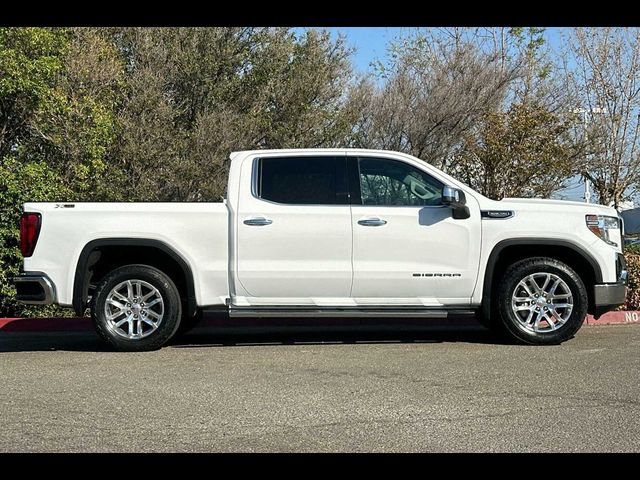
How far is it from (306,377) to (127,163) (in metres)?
9.62

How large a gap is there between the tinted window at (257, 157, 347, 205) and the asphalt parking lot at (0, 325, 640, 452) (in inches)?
60.3

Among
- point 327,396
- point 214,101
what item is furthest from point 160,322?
point 214,101

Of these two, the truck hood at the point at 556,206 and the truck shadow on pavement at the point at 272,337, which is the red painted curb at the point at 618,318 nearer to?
the truck shadow on pavement at the point at 272,337

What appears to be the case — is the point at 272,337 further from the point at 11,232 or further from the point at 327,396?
the point at 11,232

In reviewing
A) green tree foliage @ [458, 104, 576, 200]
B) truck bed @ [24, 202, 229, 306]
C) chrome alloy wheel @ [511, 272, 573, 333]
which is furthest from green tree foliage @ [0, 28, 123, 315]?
chrome alloy wheel @ [511, 272, 573, 333]

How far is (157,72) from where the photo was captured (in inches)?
615

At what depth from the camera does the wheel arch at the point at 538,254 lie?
788 cm

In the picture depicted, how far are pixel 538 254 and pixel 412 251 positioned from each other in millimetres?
1356

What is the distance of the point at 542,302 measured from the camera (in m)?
7.92

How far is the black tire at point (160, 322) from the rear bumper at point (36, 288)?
1.38 ft
